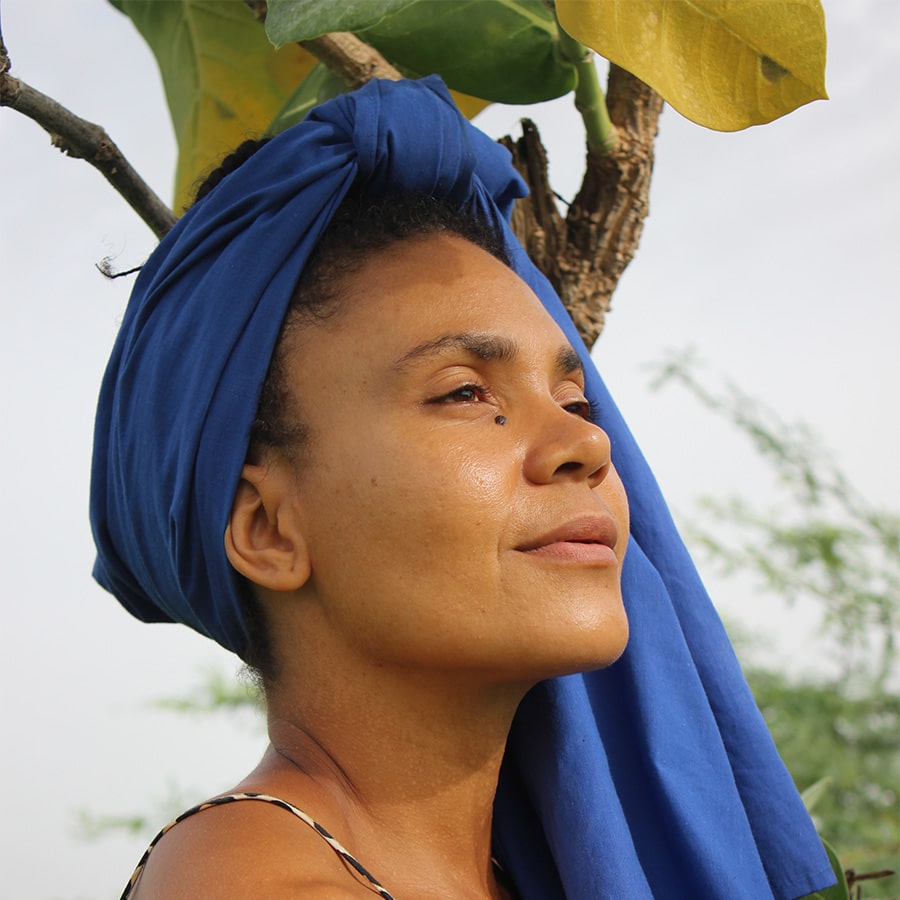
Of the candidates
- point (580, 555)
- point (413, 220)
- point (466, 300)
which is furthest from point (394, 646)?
point (413, 220)

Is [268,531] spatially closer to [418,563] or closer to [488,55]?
[418,563]

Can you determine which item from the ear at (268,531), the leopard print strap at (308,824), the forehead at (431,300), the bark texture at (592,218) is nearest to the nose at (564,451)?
the forehead at (431,300)

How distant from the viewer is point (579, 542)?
1.23 meters

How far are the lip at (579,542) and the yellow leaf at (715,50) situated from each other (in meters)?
0.42

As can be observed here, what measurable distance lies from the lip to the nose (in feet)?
0.16

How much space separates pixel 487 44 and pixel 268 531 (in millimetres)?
683

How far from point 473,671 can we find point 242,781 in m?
0.27

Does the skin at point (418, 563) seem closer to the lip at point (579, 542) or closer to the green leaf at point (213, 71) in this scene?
the lip at point (579, 542)

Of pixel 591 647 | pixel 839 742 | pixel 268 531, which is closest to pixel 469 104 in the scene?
pixel 268 531

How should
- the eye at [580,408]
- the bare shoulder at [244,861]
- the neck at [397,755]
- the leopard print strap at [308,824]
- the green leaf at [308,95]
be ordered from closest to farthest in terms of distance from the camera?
the bare shoulder at [244,861] < the leopard print strap at [308,824] < the neck at [397,755] < the eye at [580,408] < the green leaf at [308,95]

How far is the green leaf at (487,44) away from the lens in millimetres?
1525

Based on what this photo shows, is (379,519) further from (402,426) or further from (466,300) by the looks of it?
(466,300)

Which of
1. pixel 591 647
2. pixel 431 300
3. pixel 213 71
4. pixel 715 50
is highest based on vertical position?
pixel 213 71

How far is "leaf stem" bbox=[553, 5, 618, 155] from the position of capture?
1523mm
